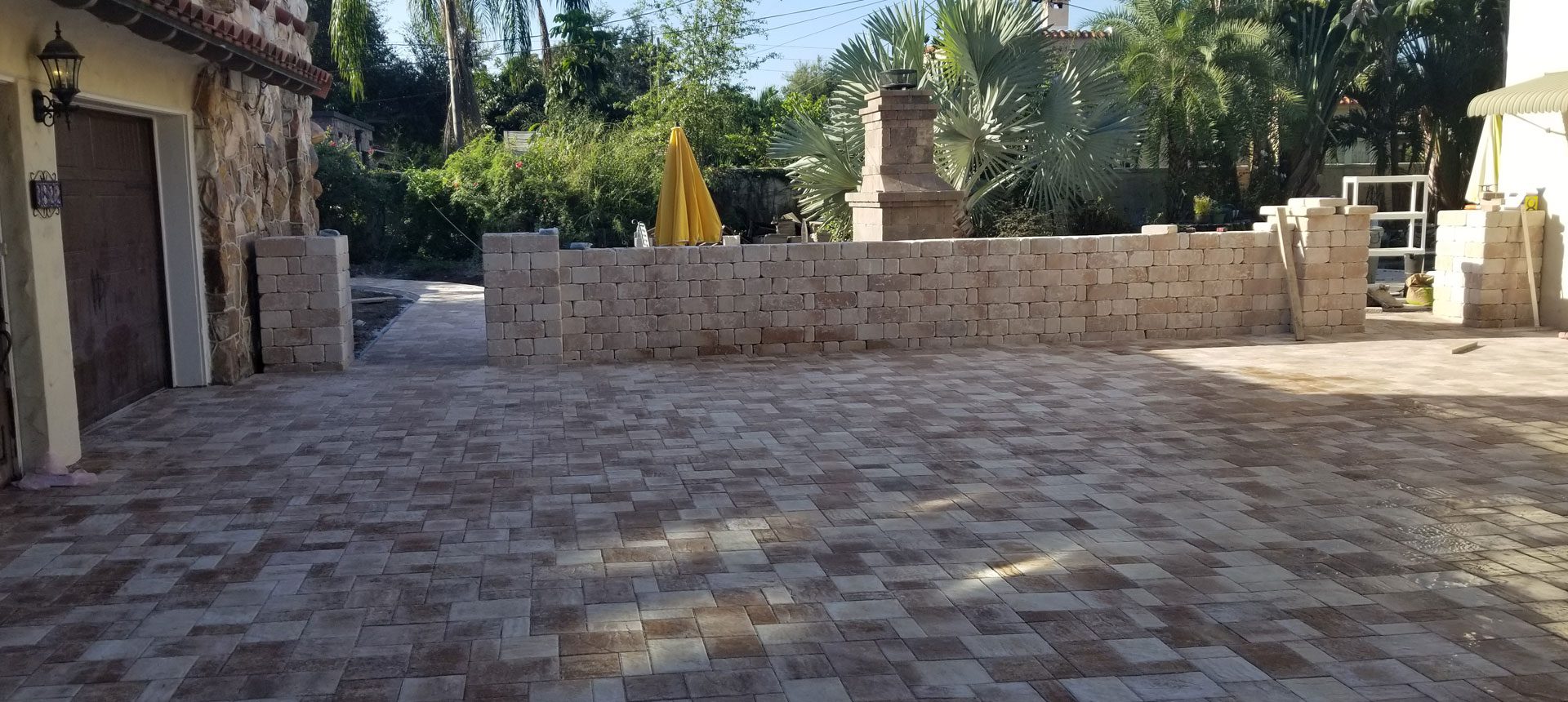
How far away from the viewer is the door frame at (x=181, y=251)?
9.12 metres

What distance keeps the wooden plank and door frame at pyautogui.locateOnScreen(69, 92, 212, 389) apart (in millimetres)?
9531

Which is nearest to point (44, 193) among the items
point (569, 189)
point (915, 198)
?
point (915, 198)

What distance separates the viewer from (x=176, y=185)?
916 cm

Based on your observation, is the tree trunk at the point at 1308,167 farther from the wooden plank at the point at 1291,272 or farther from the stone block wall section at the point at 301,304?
the stone block wall section at the point at 301,304

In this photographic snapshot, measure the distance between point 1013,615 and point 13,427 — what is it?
5277 mm

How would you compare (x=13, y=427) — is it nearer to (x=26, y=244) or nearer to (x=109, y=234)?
(x=26, y=244)

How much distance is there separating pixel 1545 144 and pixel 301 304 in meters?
12.1

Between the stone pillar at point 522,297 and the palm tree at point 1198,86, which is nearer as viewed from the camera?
the stone pillar at point 522,297

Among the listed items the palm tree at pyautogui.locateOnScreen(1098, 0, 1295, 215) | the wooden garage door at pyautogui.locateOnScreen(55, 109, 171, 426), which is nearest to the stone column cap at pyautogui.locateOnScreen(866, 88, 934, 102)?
the wooden garage door at pyautogui.locateOnScreen(55, 109, 171, 426)

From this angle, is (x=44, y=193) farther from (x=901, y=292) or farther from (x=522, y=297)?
(x=901, y=292)

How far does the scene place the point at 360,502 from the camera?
5.94 metres

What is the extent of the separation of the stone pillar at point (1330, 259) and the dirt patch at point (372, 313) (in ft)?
29.6

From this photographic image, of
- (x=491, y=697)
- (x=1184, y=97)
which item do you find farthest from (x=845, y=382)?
(x=1184, y=97)

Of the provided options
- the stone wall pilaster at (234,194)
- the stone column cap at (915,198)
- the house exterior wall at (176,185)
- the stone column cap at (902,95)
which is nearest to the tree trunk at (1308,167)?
the stone column cap at (915,198)
